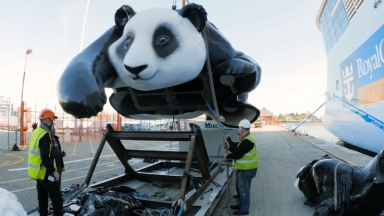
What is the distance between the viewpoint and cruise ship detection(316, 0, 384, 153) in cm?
812

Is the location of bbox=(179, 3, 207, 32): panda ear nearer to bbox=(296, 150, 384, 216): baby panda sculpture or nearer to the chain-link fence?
bbox=(296, 150, 384, 216): baby panda sculpture

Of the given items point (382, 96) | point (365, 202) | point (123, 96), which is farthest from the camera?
point (382, 96)

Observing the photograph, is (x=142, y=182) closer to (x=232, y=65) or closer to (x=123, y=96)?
(x=123, y=96)

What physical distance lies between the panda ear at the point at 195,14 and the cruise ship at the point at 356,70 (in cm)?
689

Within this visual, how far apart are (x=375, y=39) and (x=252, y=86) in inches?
251

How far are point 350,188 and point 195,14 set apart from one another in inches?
120

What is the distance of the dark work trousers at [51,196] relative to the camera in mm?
3021

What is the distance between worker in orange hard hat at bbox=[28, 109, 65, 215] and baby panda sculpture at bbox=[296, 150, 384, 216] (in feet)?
10.8

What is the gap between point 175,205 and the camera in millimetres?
3002

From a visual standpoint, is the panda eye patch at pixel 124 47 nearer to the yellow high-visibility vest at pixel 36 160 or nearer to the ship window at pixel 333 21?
the yellow high-visibility vest at pixel 36 160

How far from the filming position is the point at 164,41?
126 inches

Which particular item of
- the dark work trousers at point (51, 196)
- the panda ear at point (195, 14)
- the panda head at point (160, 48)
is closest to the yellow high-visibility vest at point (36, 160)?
the dark work trousers at point (51, 196)

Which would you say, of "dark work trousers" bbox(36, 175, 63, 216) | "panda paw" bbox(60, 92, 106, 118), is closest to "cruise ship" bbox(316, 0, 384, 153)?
"panda paw" bbox(60, 92, 106, 118)

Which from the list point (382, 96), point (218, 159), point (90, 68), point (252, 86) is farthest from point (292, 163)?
point (90, 68)
